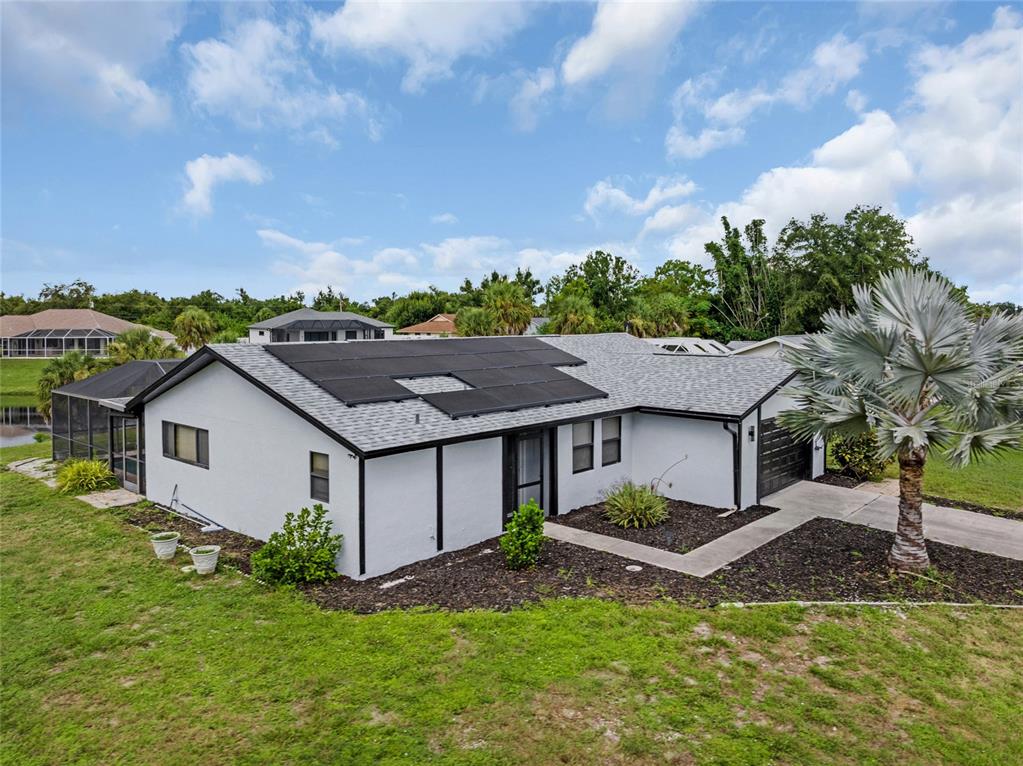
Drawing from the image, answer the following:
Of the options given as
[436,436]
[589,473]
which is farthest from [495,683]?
[589,473]

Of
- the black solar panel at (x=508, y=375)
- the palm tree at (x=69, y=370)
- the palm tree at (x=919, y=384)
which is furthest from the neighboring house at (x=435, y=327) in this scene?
the palm tree at (x=919, y=384)

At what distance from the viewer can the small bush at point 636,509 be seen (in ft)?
40.2

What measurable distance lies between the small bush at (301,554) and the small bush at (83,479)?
8.65 m

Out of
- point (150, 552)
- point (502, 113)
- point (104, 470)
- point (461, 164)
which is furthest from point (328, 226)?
point (150, 552)

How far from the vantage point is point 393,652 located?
7215 mm

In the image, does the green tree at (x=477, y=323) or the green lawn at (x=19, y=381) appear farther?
the green tree at (x=477, y=323)

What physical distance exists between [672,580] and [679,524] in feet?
10.1

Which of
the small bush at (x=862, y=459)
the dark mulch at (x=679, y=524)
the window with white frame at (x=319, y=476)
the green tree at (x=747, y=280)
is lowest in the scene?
the dark mulch at (x=679, y=524)

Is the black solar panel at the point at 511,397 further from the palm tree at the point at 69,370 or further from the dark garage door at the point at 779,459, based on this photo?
the palm tree at the point at 69,370

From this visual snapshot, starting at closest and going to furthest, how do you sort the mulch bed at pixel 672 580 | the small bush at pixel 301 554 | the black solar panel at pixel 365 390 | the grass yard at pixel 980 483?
the mulch bed at pixel 672 580 → the small bush at pixel 301 554 → the black solar panel at pixel 365 390 → the grass yard at pixel 980 483

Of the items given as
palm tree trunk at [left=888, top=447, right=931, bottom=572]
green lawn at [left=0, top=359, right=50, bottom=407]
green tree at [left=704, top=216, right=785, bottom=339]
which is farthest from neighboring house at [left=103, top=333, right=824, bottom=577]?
green tree at [left=704, top=216, right=785, bottom=339]

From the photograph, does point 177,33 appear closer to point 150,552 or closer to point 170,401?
point 170,401

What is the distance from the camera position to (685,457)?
46.7ft

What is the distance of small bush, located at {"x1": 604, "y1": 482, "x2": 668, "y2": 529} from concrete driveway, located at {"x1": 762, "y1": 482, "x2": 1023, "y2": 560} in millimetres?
3198
